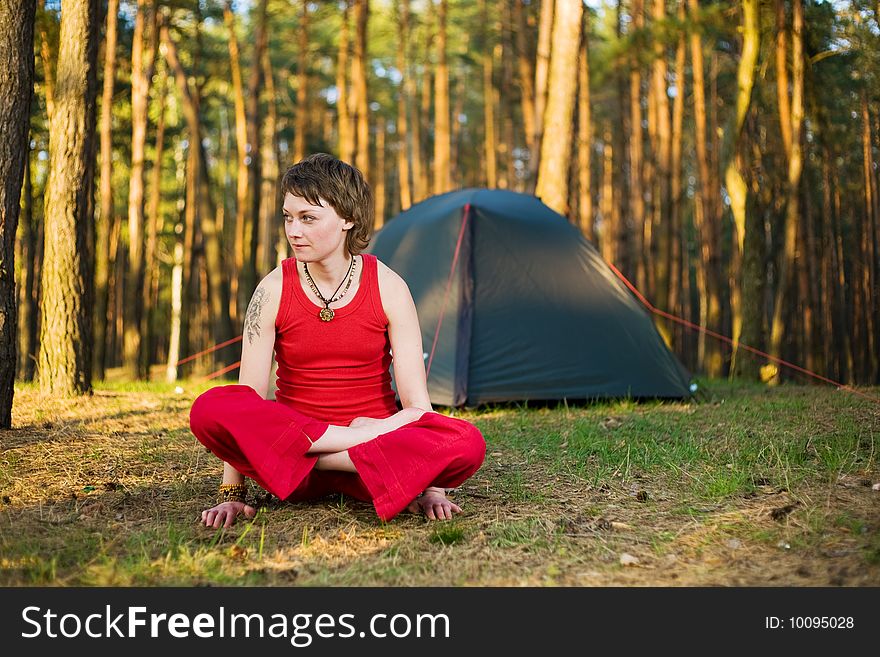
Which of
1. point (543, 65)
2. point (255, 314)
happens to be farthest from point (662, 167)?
point (255, 314)

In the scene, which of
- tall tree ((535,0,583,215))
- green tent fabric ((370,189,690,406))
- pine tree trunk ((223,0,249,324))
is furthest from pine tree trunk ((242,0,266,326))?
green tent fabric ((370,189,690,406))

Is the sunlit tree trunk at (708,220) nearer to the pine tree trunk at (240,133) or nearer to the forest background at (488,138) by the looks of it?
the forest background at (488,138)

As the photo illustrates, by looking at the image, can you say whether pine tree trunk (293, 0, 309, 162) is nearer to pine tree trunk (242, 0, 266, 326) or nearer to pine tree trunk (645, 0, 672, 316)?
pine tree trunk (242, 0, 266, 326)

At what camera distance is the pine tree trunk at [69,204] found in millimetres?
6332

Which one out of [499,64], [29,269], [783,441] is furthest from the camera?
[499,64]

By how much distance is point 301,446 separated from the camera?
292 cm

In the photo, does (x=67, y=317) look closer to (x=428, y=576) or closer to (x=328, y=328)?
(x=328, y=328)

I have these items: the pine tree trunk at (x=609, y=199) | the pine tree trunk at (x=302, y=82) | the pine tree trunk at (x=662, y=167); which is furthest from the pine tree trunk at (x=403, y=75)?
the pine tree trunk at (x=662, y=167)

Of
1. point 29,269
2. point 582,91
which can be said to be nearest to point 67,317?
point 29,269

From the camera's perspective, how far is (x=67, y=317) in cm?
644

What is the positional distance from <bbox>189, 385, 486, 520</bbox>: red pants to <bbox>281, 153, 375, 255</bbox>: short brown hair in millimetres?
736

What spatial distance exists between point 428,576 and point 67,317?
4982 millimetres

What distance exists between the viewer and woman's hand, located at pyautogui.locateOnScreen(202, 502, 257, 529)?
3035 millimetres

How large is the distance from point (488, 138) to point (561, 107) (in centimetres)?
1402
